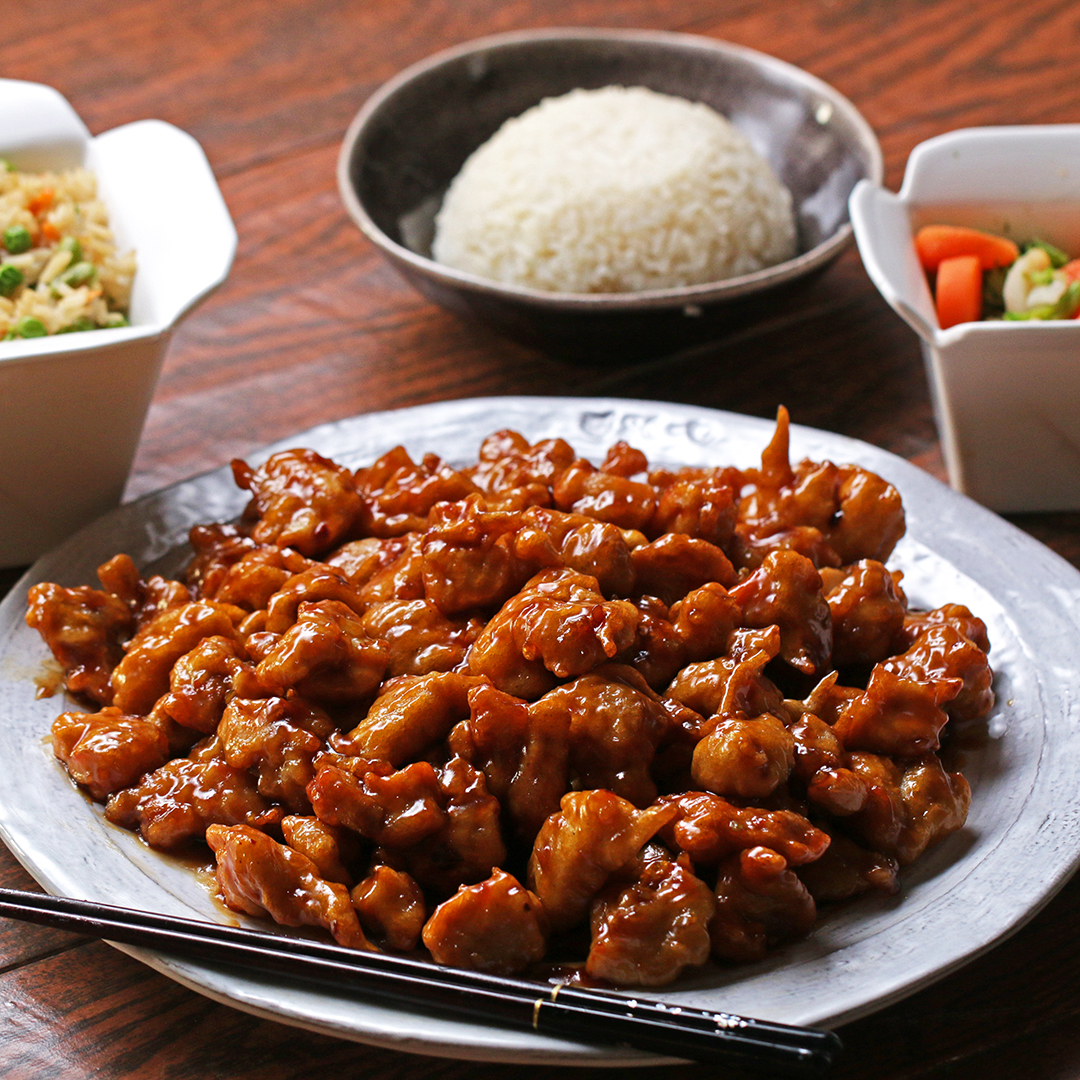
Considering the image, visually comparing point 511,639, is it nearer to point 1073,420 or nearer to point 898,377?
point 1073,420

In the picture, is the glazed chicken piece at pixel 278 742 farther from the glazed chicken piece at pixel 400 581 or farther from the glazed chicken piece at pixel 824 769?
the glazed chicken piece at pixel 824 769

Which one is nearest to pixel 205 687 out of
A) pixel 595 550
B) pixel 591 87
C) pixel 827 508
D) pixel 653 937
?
pixel 595 550

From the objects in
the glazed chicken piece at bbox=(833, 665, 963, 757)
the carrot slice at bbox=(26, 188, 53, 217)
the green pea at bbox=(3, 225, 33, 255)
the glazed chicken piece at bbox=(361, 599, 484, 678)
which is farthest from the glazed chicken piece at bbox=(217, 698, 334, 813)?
the carrot slice at bbox=(26, 188, 53, 217)

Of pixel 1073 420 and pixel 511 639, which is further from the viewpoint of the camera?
pixel 1073 420

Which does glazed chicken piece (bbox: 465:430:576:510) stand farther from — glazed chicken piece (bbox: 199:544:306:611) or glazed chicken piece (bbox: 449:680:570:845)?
glazed chicken piece (bbox: 449:680:570:845)

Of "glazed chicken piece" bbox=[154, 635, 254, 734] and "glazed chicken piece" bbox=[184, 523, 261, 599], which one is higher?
"glazed chicken piece" bbox=[154, 635, 254, 734]

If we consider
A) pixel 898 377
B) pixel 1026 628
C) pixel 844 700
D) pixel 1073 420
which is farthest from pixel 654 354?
pixel 844 700
